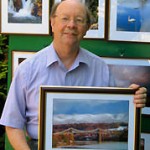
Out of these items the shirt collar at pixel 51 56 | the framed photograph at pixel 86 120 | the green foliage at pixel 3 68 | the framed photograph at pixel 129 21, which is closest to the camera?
the framed photograph at pixel 86 120

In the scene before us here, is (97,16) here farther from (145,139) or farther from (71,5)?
(145,139)

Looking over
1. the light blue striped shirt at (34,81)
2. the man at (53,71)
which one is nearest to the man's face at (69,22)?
the man at (53,71)

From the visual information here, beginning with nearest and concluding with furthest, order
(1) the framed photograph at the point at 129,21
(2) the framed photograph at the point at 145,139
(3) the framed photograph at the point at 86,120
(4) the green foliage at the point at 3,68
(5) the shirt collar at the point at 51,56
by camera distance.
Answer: (3) the framed photograph at the point at 86,120 < (5) the shirt collar at the point at 51,56 < (1) the framed photograph at the point at 129,21 < (2) the framed photograph at the point at 145,139 < (4) the green foliage at the point at 3,68

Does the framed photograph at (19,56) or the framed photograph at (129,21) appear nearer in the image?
the framed photograph at (129,21)

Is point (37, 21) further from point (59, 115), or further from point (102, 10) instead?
point (59, 115)

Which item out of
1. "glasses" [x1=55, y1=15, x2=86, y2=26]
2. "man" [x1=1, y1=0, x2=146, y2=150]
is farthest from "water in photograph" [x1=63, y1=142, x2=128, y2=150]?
"glasses" [x1=55, y1=15, x2=86, y2=26]

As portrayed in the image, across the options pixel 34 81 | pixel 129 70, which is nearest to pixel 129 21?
pixel 129 70

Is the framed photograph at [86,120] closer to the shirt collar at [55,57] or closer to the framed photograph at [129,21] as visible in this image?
the shirt collar at [55,57]
